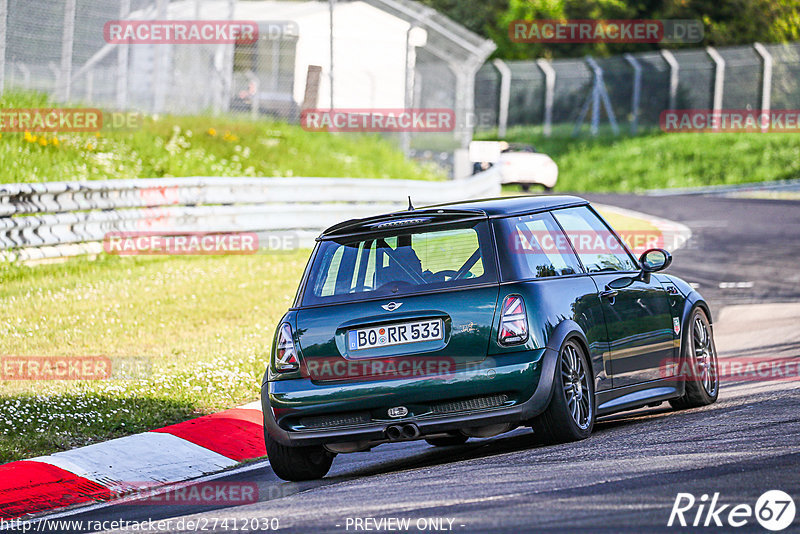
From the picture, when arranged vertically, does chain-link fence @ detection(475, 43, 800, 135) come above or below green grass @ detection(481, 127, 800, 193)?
above

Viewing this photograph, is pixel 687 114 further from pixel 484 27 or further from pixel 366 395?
pixel 366 395

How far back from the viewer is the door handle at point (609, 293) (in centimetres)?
816

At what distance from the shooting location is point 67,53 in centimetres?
1852

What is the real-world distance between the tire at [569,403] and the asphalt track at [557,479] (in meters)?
0.08

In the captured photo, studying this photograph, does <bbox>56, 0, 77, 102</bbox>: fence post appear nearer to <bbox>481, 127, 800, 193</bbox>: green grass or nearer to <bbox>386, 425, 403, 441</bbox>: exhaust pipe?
<bbox>386, 425, 403, 441</bbox>: exhaust pipe

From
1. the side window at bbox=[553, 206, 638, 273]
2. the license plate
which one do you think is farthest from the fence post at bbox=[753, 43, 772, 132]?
the license plate

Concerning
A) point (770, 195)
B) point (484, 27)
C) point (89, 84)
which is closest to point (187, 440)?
point (89, 84)

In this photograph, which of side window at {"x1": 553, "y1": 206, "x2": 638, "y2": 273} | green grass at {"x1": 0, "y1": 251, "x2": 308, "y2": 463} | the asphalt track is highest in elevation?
side window at {"x1": 553, "y1": 206, "x2": 638, "y2": 273}

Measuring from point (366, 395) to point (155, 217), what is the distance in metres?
9.95

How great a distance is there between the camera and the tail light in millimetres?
7188

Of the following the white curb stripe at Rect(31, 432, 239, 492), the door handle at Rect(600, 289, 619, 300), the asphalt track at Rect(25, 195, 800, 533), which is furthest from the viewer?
the door handle at Rect(600, 289, 619, 300)

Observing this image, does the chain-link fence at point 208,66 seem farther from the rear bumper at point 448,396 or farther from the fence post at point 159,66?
the rear bumper at point 448,396

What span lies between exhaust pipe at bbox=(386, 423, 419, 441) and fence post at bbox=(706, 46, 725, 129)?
32.5 m

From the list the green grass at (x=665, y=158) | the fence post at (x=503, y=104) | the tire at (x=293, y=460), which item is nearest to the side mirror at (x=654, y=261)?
the tire at (x=293, y=460)
